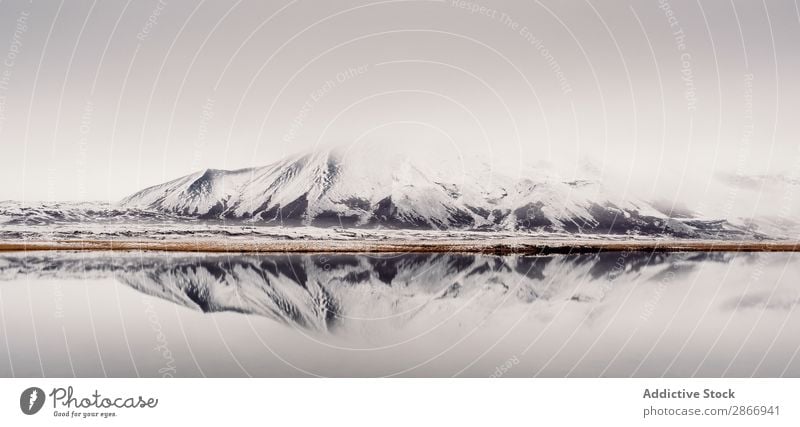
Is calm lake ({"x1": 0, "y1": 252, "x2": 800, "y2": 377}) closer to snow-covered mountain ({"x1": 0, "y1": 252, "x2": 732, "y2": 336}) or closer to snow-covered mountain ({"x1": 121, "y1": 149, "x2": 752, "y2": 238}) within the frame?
snow-covered mountain ({"x1": 0, "y1": 252, "x2": 732, "y2": 336})

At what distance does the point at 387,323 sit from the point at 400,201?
33.4 meters

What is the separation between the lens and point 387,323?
326 inches

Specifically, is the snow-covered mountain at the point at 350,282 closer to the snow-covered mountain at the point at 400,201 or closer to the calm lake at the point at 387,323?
the calm lake at the point at 387,323

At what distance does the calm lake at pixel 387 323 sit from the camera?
660cm

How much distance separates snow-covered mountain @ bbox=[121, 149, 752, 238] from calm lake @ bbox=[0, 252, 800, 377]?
70.1 ft

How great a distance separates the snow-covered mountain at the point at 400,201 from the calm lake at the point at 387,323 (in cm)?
2138

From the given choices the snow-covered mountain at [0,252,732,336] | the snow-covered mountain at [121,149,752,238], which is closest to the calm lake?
the snow-covered mountain at [0,252,732,336]

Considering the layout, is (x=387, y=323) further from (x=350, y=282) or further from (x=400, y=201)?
(x=400, y=201)

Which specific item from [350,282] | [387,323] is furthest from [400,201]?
[387,323]
